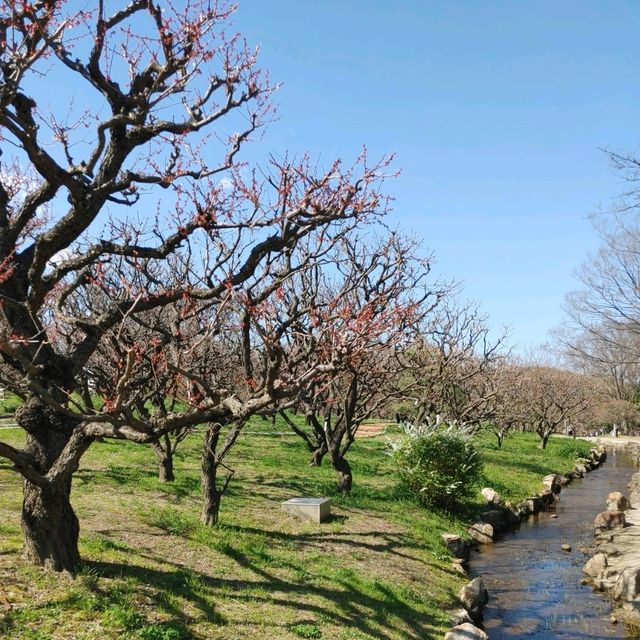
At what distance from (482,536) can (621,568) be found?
343 cm

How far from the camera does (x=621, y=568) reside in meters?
12.5

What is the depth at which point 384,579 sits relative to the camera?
32.9 feet

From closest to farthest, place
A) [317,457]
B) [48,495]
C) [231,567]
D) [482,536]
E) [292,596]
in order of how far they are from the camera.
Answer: [48,495]
[292,596]
[231,567]
[482,536]
[317,457]

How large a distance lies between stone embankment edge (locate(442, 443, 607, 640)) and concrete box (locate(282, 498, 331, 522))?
2.87 metres

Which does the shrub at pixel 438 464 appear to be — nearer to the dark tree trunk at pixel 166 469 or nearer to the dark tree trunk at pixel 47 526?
the dark tree trunk at pixel 166 469

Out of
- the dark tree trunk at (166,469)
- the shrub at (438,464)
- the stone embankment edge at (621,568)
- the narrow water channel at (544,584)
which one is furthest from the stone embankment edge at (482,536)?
the dark tree trunk at (166,469)

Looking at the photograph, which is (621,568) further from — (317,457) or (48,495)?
(48,495)

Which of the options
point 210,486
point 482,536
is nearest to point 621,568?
point 482,536

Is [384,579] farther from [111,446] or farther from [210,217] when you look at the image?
[111,446]

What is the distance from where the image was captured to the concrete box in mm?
12320

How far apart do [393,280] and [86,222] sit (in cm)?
1036

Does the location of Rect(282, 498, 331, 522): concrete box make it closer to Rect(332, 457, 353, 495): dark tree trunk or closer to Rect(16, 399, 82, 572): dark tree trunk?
Rect(332, 457, 353, 495): dark tree trunk

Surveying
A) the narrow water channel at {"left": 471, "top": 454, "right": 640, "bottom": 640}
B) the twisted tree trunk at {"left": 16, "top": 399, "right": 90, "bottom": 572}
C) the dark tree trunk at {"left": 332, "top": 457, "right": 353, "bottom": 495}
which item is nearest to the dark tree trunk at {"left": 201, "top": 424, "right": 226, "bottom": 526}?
the twisted tree trunk at {"left": 16, "top": 399, "right": 90, "bottom": 572}

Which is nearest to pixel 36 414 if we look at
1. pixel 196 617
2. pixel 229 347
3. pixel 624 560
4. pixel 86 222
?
pixel 86 222
